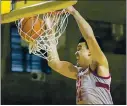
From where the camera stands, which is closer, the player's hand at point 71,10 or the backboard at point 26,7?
the backboard at point 26,7

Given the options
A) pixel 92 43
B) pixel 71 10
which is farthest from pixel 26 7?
pixel 92 43

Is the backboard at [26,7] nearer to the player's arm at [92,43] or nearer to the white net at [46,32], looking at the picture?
the white net at [46,32]

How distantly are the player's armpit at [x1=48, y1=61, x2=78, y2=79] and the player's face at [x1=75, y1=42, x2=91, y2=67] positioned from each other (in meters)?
0.08

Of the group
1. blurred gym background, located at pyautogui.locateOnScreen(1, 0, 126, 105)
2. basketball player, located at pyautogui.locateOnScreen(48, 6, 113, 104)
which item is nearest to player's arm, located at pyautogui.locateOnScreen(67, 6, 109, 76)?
basketball player, located at pyautogui.locateOnScreen(48, 6, 113, 104)

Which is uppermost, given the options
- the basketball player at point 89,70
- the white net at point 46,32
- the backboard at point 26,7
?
the backboard at point 26,7

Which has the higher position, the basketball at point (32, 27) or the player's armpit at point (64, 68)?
the basketball at point (32, 27)

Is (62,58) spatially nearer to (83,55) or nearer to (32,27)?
(83,55)

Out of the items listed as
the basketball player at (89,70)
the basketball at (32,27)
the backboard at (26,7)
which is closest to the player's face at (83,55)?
the basketball player at (89,70)

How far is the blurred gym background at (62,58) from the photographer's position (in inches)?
132

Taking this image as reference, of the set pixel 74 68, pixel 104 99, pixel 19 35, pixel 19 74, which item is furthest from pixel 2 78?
pixel 104 99

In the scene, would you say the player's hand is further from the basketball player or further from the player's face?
the player's face

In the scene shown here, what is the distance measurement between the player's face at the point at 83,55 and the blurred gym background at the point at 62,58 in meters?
0.07

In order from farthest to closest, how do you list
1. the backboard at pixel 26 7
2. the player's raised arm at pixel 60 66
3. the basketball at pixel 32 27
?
1. the player's raised arm at pixel 60 66
2. the basketball at pixel 32 27
3. the backboard at pixel 26 7

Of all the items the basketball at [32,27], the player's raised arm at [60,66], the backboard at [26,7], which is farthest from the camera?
the player's raised arm at [60,66]
